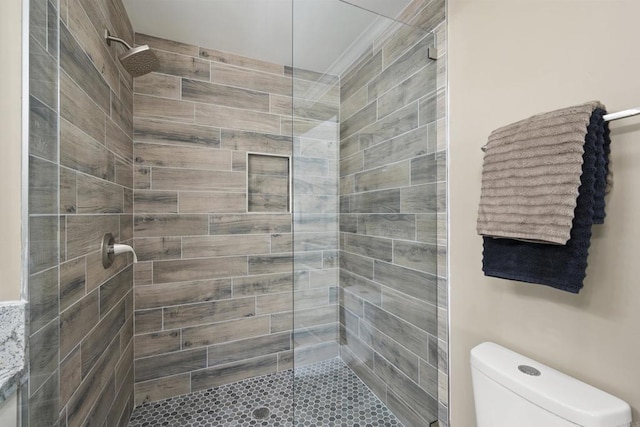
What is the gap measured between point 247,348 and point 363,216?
4.63 feet

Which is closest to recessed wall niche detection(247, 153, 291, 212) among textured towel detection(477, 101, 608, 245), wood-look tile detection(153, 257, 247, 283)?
wood-look tile detection(153, 257, 247, 283)

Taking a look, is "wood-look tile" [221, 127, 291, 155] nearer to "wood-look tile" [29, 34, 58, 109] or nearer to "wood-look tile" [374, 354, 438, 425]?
"wood-look tile" [29, 34, 58, 109]

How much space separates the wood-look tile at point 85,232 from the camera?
1.03 meters

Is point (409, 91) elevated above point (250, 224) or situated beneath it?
elevated above

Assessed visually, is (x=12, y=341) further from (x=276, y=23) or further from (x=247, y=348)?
(x=276, y=23)

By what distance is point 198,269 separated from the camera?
197 centimetres

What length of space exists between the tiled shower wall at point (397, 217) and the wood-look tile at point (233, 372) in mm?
886

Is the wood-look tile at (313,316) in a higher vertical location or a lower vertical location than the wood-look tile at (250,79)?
lower

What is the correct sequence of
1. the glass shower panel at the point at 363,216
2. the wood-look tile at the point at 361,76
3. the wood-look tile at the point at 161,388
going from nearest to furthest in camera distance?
1. the glass shower panel at the point at 363,216
2. the wood-look tile at the point at 361,76
3. the wood-look tile at the point at 161,388

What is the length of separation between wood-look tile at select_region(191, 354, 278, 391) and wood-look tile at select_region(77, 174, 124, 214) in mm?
1299

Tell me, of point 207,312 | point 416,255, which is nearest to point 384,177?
point 416,255

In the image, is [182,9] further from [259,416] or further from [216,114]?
[259,416]

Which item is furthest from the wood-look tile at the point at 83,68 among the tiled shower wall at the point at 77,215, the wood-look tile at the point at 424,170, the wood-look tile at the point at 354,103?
the wood-look tile at the point at 424,170

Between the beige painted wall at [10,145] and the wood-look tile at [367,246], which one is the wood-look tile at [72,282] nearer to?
the beige painted wall at [10,145]
